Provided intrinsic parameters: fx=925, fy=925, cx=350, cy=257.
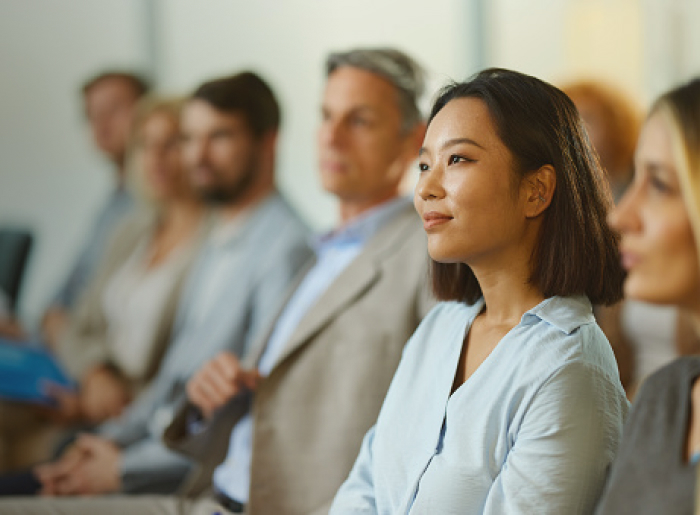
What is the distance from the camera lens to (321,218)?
4.62 metres

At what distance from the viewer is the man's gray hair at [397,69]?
1.94 m

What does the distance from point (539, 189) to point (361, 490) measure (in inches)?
20.4

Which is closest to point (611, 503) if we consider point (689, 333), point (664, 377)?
point (664, 377)

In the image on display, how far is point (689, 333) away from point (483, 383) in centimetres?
109

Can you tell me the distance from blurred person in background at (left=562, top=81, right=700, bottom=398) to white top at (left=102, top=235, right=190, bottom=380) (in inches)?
56.2

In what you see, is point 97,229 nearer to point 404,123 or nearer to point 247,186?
point 247,186

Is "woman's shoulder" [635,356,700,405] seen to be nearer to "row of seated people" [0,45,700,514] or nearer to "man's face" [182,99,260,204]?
"row of seated people" [0,45,700,514]

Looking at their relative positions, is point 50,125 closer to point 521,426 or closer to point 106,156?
point 106,156

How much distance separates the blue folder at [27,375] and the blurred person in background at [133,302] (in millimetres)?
53

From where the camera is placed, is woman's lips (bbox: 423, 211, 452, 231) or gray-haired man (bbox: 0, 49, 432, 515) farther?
gray-haired man (bbox: 0, 49, 432, 515)

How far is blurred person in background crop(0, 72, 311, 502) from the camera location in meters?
2.39

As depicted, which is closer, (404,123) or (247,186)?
(404,123)

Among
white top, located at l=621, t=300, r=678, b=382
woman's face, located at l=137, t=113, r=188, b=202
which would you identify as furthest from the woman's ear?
woman's face, located at l=137, t=113, r=188, b=202

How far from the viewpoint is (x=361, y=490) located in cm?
136
